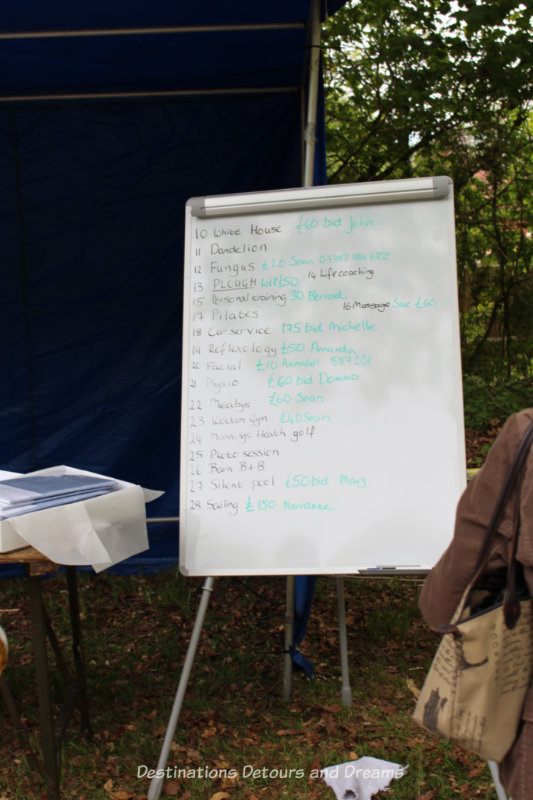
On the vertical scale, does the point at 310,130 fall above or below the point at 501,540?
above

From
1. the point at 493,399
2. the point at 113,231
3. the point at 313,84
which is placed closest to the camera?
the point at 313,84

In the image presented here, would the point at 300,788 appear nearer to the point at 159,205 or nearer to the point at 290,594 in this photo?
the point at 290,594

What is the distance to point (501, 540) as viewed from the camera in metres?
1.21

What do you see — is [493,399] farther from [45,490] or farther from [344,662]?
[45,490]

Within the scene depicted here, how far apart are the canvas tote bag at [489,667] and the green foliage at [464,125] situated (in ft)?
9.63

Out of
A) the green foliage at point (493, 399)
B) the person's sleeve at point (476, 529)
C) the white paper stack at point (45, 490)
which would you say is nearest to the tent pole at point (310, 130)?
the white paper stack at point (45, 490)

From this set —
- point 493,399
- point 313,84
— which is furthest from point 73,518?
point 493,399

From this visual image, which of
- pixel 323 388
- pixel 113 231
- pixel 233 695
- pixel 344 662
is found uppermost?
pixel 113 231

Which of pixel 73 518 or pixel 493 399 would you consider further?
pixel 493 399

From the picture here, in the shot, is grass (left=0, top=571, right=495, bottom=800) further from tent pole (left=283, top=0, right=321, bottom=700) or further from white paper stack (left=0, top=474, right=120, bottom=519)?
white paper stack (left=0, top=474, right=120, bottom=519)

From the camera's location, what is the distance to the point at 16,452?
12.0 ft

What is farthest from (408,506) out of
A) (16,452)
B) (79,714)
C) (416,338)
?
(16,452)

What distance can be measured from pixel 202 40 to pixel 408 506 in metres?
2.09

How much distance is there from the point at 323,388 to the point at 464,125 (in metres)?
3.79
